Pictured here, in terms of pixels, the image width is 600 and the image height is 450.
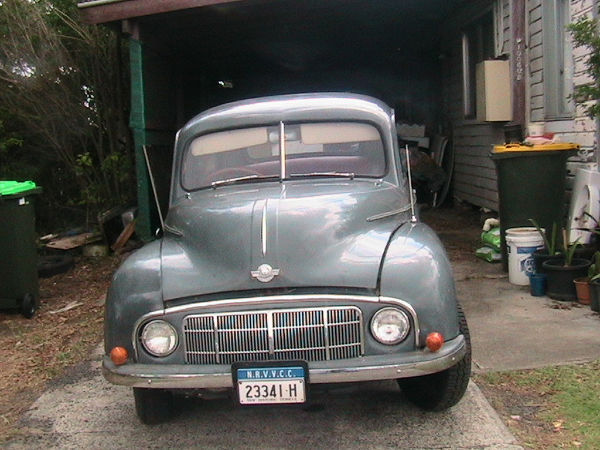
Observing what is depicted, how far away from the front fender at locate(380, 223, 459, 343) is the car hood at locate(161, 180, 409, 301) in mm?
76

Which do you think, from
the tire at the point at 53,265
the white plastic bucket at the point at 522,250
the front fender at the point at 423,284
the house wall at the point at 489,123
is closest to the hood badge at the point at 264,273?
the front fender at the point at 423,284

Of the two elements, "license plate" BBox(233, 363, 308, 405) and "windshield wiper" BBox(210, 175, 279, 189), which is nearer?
"license plate" BBox(233, 363, 308, 405)

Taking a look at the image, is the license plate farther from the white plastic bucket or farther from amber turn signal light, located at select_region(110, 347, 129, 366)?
the white plastic bucket

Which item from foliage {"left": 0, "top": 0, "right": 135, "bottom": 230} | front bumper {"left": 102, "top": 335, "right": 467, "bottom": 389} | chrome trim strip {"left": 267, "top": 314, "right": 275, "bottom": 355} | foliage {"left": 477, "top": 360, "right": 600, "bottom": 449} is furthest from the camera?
foliage {"left": 0, "top": 0, "right": 135, "bottom": 230}

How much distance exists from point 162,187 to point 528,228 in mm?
5586

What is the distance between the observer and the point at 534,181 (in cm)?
686

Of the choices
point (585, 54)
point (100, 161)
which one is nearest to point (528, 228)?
point (585, 54)

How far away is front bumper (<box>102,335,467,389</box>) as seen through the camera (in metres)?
3.38

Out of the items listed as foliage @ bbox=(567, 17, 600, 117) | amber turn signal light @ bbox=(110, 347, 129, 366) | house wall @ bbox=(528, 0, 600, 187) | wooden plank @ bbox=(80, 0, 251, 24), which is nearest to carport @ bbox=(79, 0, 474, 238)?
wooden plank @ bbox=(80, 0, 251, 24)

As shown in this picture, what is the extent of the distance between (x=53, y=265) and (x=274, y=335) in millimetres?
6191

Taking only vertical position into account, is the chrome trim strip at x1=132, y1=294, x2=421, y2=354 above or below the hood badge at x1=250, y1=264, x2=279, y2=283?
below

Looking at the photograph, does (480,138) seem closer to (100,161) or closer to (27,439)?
(100,161)

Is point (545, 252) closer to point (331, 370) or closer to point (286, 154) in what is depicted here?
point (286, 154)

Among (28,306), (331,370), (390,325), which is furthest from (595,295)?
(28,306)
